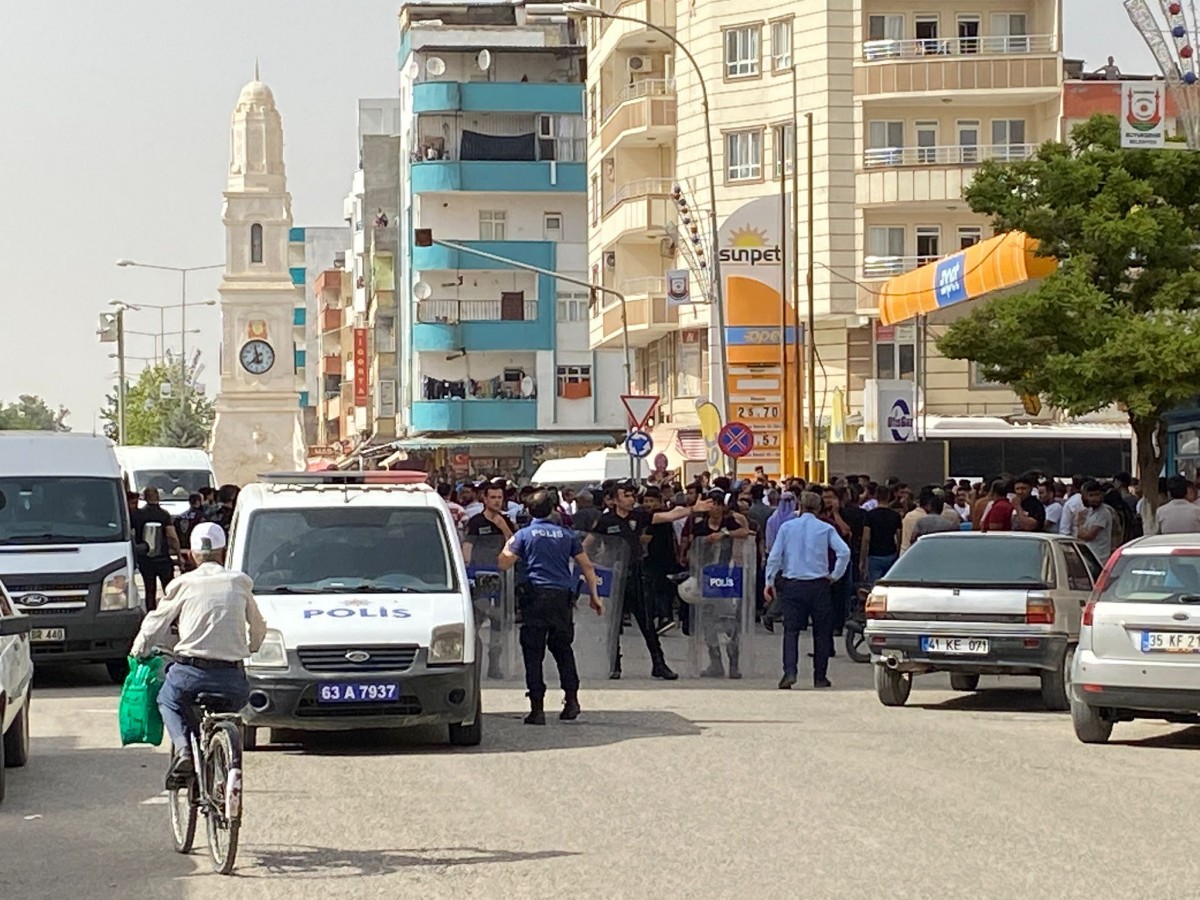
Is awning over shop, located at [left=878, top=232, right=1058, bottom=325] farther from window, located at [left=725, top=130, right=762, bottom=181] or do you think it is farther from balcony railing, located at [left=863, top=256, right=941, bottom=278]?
window, located at [left=725, top=130, right=762, bottom=181]

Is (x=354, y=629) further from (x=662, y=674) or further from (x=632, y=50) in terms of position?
(x=632, y=50)

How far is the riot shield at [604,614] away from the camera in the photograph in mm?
23062

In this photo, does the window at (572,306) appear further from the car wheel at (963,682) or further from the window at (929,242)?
the car wheel at (963,682)

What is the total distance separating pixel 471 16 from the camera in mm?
97000

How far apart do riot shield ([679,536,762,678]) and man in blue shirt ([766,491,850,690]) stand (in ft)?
4.66

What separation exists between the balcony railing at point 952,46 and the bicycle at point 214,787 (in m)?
49.8

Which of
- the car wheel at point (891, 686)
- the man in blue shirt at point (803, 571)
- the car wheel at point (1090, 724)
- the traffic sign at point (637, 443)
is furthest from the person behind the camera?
the traffic sign at point (637, 443)

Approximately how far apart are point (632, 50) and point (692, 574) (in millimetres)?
47464

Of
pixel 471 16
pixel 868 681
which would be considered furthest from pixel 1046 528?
pixel 471 16

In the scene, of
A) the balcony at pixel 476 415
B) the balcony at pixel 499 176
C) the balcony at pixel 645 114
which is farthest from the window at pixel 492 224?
the balcony at pixel 645 114

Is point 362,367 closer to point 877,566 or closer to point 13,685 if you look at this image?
point 877,566

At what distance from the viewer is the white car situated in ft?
45.9

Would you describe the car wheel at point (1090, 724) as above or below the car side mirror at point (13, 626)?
below

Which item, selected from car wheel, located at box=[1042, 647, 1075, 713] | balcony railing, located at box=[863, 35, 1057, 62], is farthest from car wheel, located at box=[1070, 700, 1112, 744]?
balcony railing, located at box=[863, 35, 1057, 62]
